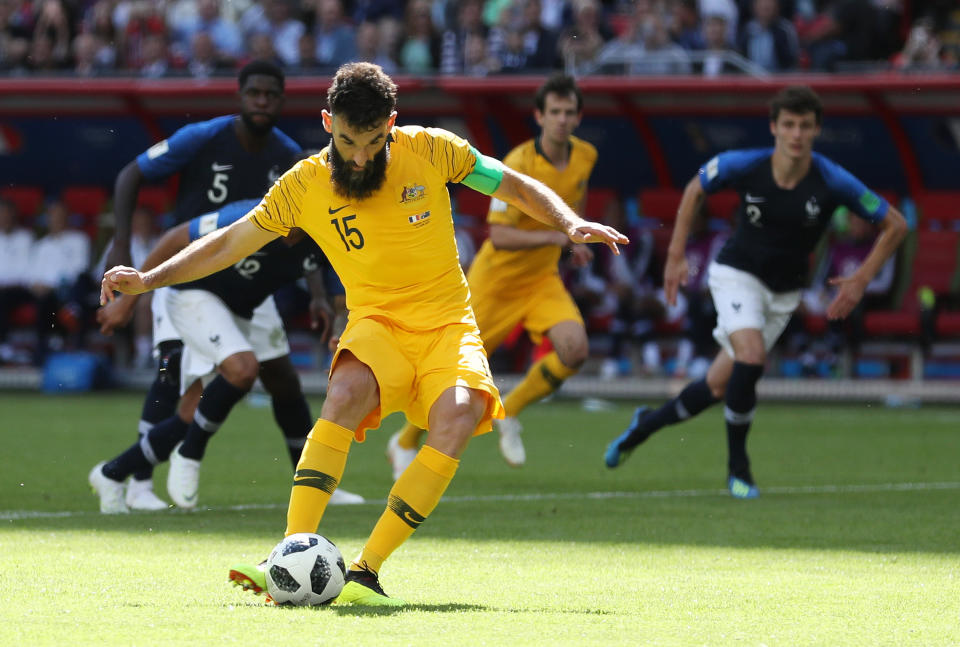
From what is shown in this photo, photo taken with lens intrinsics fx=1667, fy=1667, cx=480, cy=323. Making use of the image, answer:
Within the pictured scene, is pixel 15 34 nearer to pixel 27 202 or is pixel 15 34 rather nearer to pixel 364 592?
pixel 27 202

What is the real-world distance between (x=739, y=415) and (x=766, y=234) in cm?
107

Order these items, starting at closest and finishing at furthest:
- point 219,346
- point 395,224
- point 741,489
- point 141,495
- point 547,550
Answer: point 395,224
point 547,550
point 219,346
point 141,495
point 741,489

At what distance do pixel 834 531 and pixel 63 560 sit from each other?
3.60 metres

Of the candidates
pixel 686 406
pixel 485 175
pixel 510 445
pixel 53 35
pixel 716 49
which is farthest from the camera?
pixel 53 35

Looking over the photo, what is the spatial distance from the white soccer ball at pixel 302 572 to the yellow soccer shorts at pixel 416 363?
52 cm

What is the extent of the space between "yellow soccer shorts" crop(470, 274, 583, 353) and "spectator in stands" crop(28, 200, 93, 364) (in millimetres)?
9675

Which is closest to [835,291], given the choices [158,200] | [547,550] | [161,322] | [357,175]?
[158,200]

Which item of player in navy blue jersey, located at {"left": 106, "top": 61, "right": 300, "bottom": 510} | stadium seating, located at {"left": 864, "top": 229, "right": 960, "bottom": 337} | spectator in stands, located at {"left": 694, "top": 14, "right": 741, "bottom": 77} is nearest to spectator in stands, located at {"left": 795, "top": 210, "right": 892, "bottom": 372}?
stadium seating, located at {"left": 864, "top": 229, "right": 960, "bottom": 337}

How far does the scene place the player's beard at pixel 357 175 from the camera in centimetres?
582

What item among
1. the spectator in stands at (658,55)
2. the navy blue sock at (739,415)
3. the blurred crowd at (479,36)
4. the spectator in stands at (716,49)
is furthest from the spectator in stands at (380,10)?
the navy blue sock at (739,415)

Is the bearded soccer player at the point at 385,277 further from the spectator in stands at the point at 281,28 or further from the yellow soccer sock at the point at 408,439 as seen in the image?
the spectator in stands at the point at 281,28

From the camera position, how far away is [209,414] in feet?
28.2

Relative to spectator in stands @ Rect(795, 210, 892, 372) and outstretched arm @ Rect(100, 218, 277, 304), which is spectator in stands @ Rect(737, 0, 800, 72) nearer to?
spectator in stands @ Rect(795, 210, 892, 372)

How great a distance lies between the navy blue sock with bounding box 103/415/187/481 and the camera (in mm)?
8625
